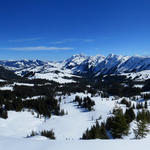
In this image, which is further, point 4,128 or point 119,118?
point 4,128

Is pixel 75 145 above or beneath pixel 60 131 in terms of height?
above

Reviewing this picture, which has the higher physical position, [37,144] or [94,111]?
[37,144]

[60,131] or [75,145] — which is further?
[60,131]

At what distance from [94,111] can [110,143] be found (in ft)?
437

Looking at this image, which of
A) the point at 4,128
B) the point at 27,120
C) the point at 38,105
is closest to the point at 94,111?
the point at 38,105

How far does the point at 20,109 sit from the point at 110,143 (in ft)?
408

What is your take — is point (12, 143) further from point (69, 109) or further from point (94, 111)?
point (69, 109)

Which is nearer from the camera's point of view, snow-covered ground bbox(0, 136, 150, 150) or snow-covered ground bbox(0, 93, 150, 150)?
snow-covered ground bbox(0, 136, 150, 150)

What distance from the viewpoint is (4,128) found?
10706cm

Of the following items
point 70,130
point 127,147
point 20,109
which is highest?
point 127,147

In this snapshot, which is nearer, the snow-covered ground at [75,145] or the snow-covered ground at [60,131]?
the snow-covered ground at [75,145]

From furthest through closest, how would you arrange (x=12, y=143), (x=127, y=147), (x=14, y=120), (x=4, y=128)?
1. (x=14, y=120)
2. (x=4, y=128)
3. (x=12, y=143)
4. (x=127, y=147)

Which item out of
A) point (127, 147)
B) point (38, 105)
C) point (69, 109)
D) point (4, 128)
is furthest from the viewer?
point (69, 109)

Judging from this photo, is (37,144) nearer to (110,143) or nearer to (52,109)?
(110,143)
